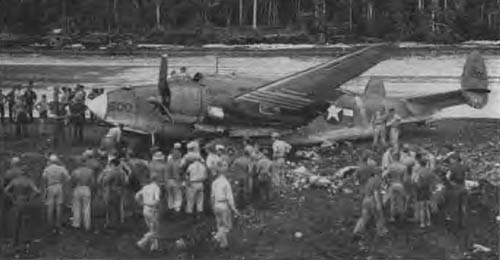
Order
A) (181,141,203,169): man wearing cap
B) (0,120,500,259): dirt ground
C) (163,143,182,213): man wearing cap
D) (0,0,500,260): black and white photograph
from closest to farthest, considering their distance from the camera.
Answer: (0,120,500,259): dirt ground, (0,0,500,260): black and white photograph, (163,143,182,213): man wearing cap, (181,141,203,169): man wearing cap

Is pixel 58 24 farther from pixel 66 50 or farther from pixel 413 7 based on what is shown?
pixel 413 7

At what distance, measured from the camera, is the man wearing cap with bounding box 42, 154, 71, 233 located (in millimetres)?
13781

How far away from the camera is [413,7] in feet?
205

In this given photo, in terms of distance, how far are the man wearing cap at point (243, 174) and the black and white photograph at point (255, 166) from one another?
4 centimetres

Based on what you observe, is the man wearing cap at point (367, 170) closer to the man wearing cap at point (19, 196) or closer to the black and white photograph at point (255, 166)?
the black and white photograph at point (255, 166)

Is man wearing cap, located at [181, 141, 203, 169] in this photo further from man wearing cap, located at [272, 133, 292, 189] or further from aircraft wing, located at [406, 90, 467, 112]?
aircraft wing, located at [406, 90, 467, 112]

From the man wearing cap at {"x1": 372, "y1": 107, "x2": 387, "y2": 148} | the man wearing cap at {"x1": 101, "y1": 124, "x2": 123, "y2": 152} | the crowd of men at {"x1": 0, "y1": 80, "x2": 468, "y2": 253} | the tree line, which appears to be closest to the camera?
the crowd of men at {"x1": 0, "y1": 80, "x2": 468, "y2": 253}

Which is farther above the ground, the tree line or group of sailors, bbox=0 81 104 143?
the tree line

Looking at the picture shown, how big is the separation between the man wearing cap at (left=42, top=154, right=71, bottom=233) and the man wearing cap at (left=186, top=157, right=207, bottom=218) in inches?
93.6

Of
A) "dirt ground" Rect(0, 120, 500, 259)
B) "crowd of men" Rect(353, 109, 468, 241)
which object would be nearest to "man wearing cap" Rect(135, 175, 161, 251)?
"dirt ground" Rect(0, 120, 500, 259)

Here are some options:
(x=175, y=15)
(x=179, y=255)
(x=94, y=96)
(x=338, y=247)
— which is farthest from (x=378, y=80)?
(x=175, y=15)

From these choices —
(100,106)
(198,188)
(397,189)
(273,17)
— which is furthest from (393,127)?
(273,17)

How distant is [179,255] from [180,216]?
1798 millimetres

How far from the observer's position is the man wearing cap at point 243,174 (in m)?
15.3
